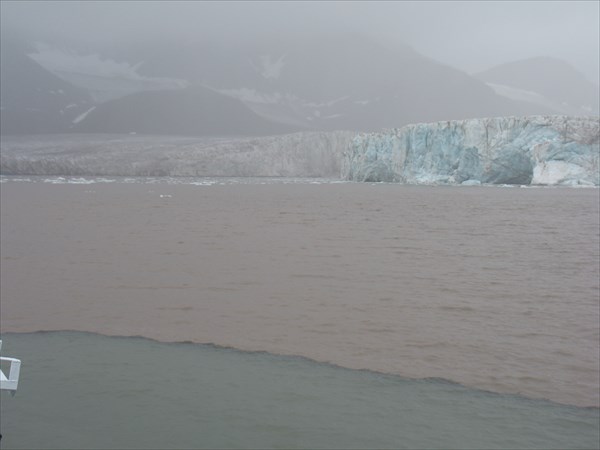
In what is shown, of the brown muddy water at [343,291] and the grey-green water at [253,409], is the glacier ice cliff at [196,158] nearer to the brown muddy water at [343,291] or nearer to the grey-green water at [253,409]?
the brown muddy water at [343,291]

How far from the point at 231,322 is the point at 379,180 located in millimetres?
29937

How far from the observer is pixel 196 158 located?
4412 centimetres

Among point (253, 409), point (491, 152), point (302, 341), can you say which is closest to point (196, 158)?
point (491, 152)

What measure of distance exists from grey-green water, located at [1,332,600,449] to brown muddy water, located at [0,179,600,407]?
31 cm

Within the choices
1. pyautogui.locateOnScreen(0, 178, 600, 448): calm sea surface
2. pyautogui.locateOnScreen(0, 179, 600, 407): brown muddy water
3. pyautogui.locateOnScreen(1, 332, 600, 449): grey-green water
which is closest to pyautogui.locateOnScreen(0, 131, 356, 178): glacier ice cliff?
pyautogui.locateOnScreen(0, 179, 600, 407): brown muddy water

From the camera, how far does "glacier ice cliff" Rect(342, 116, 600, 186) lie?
25.5 metres

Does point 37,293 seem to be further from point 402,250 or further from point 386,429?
point 402,250

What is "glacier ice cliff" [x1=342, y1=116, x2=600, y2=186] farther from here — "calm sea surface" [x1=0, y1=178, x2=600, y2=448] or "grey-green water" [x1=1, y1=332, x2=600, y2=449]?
"grey-green water" [x1=1, y1=332, x2=600, y2=449]

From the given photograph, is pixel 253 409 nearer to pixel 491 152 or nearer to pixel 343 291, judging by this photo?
pixel 343 291

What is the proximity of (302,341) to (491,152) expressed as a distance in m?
25.0

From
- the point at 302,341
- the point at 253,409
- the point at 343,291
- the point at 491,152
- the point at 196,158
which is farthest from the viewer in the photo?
the point at 196,158

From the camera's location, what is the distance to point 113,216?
530 inches

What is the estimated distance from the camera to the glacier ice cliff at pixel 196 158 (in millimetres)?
42906

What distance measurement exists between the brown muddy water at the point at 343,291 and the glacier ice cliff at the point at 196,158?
105 feet
